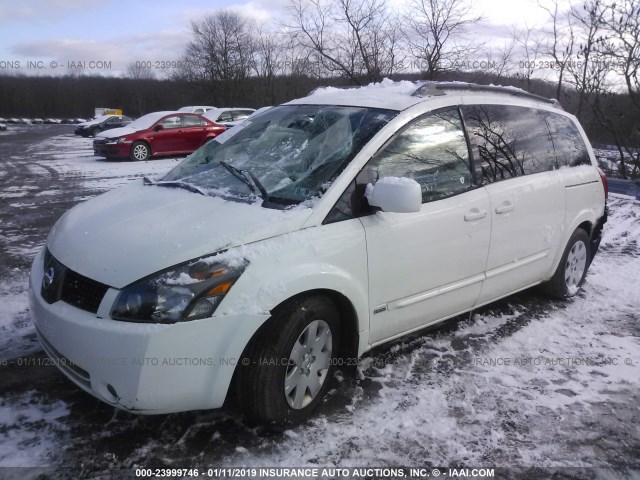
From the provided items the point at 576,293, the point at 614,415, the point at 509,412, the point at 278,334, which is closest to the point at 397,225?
the point at 278,334

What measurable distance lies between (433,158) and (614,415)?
1.87 m

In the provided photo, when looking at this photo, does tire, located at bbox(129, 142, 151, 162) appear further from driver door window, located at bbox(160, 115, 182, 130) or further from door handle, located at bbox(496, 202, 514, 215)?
door handle, located at bbox(496, 202, 514, 215)

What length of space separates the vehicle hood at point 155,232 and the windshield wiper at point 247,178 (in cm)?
17

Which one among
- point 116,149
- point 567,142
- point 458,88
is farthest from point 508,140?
point 116,149

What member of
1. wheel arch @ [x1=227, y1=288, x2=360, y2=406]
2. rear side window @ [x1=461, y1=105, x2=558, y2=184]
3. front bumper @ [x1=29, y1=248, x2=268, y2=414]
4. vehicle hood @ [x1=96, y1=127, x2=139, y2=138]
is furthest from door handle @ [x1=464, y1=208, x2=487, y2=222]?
vehicle hood @ [x1=96, y1=127, x2=139, y2=138]

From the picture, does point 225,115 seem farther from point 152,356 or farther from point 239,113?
point 152,356

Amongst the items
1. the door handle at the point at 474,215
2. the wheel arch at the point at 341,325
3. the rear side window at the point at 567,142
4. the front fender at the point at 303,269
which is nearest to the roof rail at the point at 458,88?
the rear side window at the point at 567,142

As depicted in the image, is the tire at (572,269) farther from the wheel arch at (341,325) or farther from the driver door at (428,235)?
the wheel arch at (341,325)

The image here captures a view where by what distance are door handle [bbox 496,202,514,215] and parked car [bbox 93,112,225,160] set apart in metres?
13.7

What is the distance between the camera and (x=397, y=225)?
3010mm

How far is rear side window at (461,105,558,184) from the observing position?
3640mm

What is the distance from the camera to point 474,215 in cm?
343

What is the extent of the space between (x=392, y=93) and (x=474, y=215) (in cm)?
102

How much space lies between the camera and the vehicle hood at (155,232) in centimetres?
239
